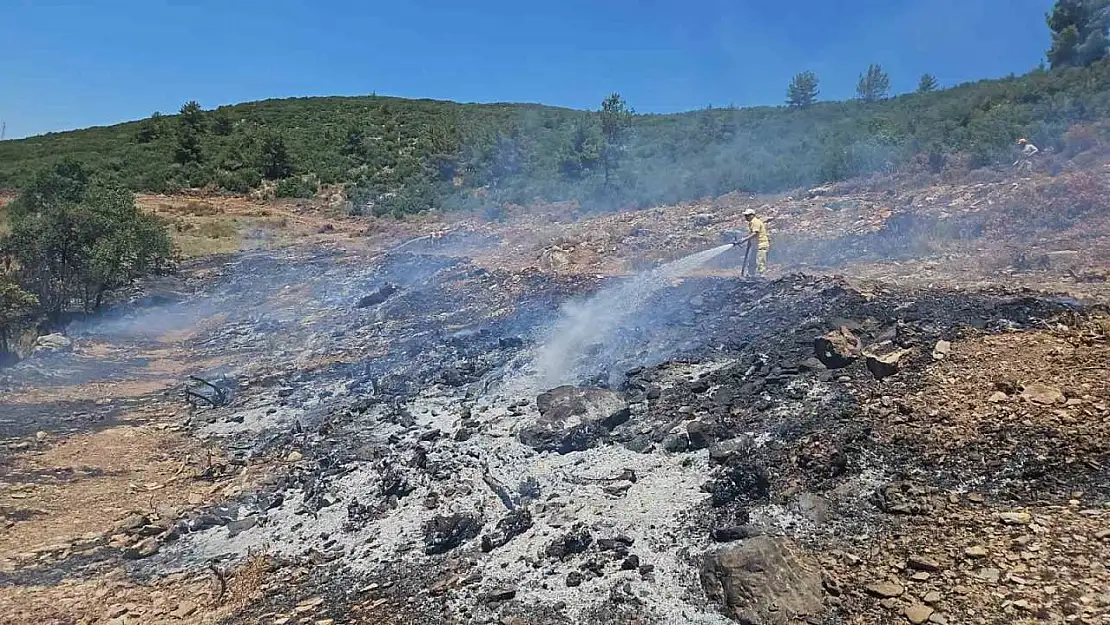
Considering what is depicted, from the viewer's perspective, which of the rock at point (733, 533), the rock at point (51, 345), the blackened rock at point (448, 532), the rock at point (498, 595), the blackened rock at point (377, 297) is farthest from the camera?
the blackened rock at point (377, 297)

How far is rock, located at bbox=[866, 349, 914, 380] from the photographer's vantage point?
5816 millimetres

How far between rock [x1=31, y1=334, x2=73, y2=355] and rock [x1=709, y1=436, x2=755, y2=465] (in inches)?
442

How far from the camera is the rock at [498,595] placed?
167 inches

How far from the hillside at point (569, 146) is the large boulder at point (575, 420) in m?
12.6

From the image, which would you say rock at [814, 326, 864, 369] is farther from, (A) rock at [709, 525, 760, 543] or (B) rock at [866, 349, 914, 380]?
(A) rock at [709, 525, 760, 543]

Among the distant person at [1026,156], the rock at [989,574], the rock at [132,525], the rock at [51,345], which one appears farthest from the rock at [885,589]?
the distant person at [1026,156]

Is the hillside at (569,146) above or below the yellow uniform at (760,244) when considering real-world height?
above

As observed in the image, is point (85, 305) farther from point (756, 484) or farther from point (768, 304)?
point (756, 484)

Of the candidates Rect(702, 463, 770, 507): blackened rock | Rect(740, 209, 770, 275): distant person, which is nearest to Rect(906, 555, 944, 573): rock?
Rect(702, 463, 770, 507): blackened rock

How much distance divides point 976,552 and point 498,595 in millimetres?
2838

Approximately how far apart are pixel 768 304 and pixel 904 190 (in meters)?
8.16

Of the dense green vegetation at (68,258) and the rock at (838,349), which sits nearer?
the rock at (838,349)

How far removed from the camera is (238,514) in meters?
Result: 6.08

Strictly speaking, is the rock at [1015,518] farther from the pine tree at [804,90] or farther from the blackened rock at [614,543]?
the pine tree at [804,90]
